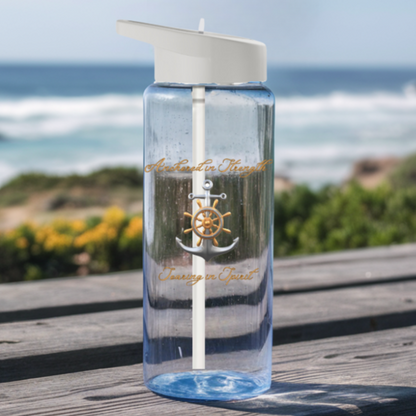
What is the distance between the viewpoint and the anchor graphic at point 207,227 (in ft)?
2.63

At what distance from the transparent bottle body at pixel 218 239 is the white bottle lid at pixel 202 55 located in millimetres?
29

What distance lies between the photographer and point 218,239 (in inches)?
32.1

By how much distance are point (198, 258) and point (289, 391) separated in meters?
0.22

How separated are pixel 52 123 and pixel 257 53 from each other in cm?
1553

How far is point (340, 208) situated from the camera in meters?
3.95

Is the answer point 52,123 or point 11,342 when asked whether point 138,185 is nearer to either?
point 52,123

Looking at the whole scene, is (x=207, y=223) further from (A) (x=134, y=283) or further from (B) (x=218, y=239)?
(A) (x=134, y=283)

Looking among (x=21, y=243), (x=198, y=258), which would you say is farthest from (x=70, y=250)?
(x=198, y=258)

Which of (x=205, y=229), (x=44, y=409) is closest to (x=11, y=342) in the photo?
(x=44, y=409)

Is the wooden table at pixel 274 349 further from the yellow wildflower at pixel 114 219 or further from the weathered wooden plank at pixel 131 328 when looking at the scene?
the yellow wildflower at pixel 114 219

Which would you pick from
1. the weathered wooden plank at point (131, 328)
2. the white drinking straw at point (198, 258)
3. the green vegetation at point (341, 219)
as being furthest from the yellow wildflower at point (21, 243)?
the white drinking straw at point (198, 258)

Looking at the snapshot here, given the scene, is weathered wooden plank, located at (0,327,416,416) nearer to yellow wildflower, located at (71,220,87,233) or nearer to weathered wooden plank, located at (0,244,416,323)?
weathered wooden plank, located at (0,244,416,323)

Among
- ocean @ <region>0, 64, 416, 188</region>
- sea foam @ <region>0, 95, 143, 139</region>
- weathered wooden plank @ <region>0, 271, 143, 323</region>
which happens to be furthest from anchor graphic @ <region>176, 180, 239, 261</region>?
sea foam @ <region>0, 95, 143, 139</region>

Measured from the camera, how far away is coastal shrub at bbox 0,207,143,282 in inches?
147
